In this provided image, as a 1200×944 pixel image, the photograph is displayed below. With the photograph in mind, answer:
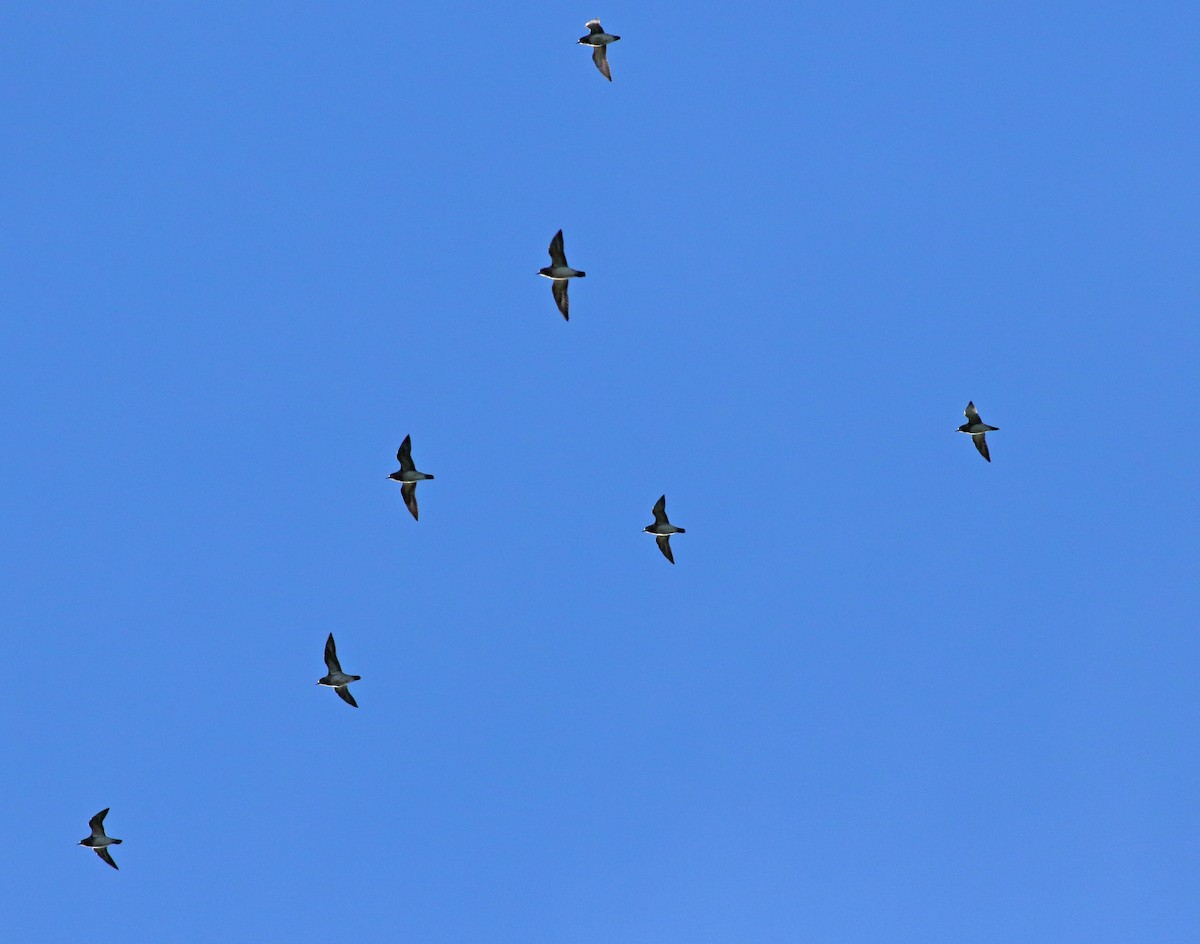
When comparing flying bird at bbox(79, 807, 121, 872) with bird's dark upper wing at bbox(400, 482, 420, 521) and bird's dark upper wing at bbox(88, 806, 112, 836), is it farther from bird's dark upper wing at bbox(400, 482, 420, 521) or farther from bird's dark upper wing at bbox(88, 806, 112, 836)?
bird's dark upper wing at bbox(400, 482, 420, 521)

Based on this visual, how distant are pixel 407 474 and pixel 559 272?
9523mm

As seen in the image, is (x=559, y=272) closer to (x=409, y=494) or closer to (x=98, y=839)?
(x=409, y=494)

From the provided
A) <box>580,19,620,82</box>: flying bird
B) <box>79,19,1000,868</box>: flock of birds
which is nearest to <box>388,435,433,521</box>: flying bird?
<box>79,19,1000,868</box>: flock of birds

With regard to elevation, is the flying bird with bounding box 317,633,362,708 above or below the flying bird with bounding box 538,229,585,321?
below

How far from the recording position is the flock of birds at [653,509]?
68.6m

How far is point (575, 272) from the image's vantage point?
225 ft

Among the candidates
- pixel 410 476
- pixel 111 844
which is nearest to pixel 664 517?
pixel 410 476

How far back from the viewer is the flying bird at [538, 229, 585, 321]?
6831 centimetres

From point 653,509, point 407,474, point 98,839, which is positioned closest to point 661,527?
point 653,509

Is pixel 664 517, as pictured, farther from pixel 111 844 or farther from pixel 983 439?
pixel 111 844

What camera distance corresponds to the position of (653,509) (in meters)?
74.5

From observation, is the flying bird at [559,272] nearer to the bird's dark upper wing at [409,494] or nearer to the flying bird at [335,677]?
the bird's dark upper wing at [409,494]

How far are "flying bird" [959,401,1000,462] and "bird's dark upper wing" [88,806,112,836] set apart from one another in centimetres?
3782

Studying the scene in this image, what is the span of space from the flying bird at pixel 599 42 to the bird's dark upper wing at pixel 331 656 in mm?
24328
